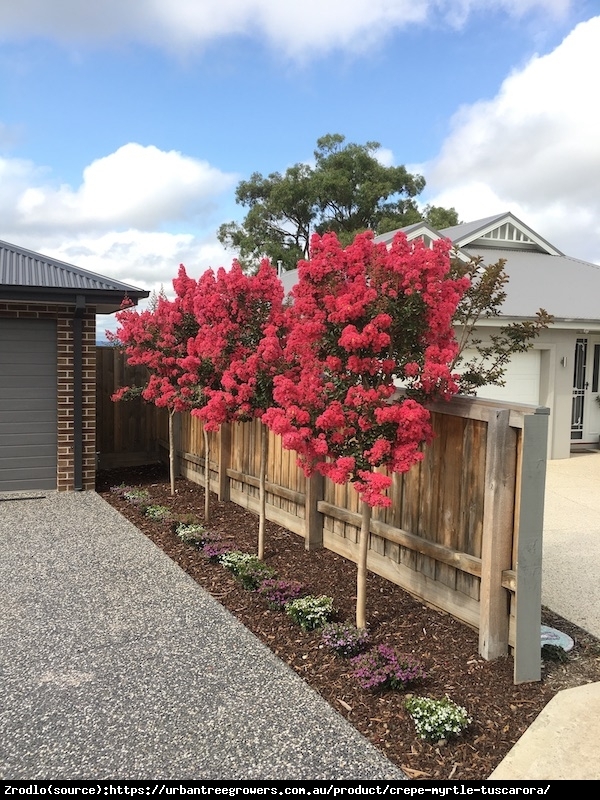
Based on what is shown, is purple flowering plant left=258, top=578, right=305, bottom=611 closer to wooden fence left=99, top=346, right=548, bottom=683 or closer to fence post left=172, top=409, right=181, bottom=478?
wooden fence left=99, top=346, right=548, bottom=683

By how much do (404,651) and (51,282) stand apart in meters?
6.81

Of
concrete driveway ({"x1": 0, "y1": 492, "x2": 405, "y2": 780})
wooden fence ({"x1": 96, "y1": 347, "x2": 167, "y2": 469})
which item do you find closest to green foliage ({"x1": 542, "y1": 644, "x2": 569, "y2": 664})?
concrete driveway ({"x1": 0, "y1": 492, "x2": 405, "y2": 780})

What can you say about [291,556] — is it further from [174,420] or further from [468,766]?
[174,420]

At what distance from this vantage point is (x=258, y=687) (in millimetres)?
3609

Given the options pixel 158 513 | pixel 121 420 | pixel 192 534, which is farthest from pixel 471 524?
pixel 121 420

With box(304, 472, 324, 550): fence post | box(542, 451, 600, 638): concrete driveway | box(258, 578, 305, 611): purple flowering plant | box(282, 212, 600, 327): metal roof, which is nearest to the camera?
box(258, 578, 305, 611): purple flowering plant

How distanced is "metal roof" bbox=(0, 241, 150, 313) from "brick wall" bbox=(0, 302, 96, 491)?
33cm

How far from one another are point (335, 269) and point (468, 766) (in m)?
2.93

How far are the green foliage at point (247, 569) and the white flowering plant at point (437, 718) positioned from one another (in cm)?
215

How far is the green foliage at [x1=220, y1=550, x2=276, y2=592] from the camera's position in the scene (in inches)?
205

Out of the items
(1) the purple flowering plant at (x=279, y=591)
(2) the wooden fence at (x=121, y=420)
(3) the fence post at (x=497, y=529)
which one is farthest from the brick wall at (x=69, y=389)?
(3) the fence post at (x=497, y=529)

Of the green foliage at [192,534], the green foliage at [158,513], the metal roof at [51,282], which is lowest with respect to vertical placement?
the green foliage at [158,513]

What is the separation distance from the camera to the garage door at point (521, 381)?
38.8 ft

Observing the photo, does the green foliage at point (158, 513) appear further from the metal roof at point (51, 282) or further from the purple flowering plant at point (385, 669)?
the purple flowering plant at point (385, 669)
